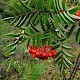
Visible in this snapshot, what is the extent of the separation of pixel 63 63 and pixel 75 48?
3.42 meters

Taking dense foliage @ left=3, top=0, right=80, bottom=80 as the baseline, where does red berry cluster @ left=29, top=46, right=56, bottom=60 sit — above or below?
below

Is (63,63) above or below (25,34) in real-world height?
below

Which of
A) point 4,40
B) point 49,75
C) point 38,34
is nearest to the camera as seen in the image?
point 38,34

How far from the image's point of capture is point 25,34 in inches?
42.4

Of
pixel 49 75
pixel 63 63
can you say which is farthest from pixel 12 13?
pixel 49 75

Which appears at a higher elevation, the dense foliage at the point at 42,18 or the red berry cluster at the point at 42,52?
the dense foliage at the point at 42,18

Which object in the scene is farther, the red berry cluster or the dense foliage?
the red berry cluster

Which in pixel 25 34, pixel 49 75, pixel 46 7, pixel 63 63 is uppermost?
pixel 46 7

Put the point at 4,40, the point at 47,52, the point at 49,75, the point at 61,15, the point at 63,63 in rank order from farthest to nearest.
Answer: the point at 4,40 → the point at 49,75 → the point at 63,63 → the point at 47,52 → the point at 61,15

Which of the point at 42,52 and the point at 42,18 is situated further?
the point at 42,52

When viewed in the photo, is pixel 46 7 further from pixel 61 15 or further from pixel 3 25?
pixel 3 25

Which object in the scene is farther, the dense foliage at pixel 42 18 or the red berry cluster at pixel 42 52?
the red berry cluster at pixel 42 52

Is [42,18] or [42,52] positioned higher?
[42,18]

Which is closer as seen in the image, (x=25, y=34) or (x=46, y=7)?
(x=46, y=7)
